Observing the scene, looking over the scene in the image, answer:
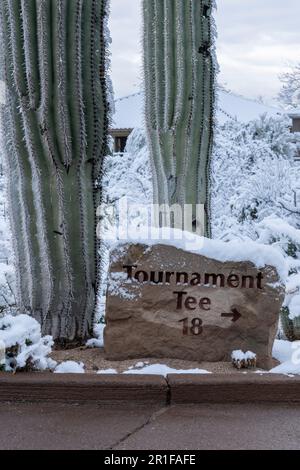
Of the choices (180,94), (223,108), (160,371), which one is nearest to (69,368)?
(160,371)

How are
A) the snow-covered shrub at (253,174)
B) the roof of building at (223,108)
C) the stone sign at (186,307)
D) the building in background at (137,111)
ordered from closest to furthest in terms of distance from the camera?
1. the stone sign at (186,307)
2. the snow-covered shrub at (253,174)
3. the building in background at (137,111)
4. the roof of building at (223,108)

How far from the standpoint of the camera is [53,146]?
19.6 ft

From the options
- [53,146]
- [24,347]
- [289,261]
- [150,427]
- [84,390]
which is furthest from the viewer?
[289,261]

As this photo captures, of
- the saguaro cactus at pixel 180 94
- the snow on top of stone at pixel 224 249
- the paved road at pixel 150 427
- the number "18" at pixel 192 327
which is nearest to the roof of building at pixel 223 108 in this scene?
the saguaro cactus at pixel 180 94

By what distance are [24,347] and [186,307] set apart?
4.06 ft

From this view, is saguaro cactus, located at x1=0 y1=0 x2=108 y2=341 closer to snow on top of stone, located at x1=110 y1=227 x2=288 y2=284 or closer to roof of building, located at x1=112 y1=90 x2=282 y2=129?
snow on top of stone, located at x1=110 y1=227 x2=288 y2=284

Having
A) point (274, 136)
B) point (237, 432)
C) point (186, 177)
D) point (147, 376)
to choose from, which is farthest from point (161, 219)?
point (274, 136)

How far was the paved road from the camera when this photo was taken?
440 centimetres

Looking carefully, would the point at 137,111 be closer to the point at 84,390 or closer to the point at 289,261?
the point at 289,261

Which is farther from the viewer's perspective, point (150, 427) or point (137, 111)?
point (137, 111)

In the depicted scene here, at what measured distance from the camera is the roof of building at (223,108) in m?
21.2

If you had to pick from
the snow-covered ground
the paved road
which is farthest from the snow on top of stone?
the snow-covered ground

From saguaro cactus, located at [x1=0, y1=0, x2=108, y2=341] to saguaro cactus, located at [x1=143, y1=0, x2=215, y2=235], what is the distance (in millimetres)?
1045

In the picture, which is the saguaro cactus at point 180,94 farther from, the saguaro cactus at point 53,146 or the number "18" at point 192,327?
the number "18" at point 192,327
